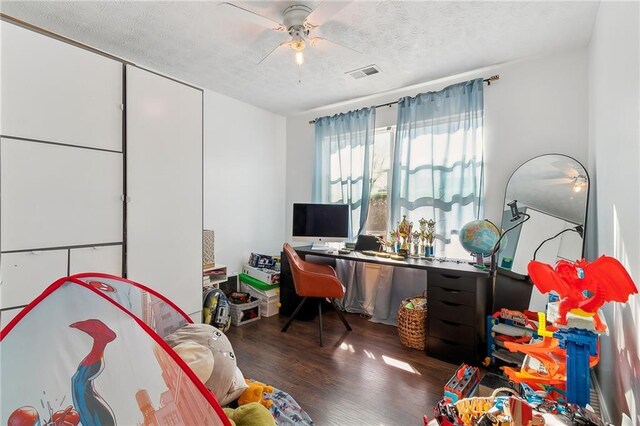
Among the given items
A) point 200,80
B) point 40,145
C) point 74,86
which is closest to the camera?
point 40,145

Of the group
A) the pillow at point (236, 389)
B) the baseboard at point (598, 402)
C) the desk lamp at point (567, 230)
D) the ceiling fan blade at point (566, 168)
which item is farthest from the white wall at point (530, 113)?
the pillow at point (236, 389)

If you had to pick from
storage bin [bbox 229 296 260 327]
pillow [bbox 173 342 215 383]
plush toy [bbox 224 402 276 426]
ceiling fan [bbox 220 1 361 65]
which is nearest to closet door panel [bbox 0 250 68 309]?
pillow [bbox 173 342 215 383]

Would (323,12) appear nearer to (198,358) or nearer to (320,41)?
(320,41)

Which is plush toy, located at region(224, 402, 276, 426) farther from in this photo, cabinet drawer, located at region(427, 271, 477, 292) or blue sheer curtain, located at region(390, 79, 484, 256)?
blue sheer curtain, located at region(390, 79, 484, 256)

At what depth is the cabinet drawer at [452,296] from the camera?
7.61ft

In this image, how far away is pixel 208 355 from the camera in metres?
1.13

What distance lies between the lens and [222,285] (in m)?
3.42

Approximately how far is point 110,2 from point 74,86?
1.90ft

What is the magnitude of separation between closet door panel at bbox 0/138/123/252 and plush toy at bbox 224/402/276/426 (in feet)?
5.15

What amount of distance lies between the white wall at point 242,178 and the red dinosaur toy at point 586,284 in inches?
120

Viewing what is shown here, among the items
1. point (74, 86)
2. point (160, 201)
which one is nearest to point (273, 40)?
point (74, 86)

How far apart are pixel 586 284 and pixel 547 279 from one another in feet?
0.38

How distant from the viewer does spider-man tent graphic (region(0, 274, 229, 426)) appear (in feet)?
2.50

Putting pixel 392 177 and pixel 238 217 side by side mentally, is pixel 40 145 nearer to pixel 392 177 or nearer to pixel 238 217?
pixel 238 217
